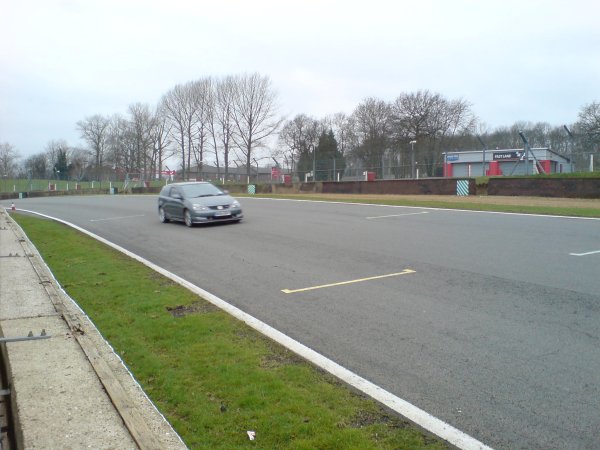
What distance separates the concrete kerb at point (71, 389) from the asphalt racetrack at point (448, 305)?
1843 millimetres

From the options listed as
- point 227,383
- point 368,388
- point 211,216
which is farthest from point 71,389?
point 211,216

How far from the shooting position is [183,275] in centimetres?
897

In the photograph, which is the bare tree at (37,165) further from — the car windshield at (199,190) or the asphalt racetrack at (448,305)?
the asphalt racetrack at (448,305)

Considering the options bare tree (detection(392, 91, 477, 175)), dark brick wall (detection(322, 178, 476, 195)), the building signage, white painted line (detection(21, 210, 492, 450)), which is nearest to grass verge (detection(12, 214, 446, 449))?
white painted line (detection(21, 210, 492, 450))

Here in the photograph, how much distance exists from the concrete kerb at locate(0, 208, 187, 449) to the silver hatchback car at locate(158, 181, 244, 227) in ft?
30.6

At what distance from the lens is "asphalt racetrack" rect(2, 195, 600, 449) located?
12.4 feet

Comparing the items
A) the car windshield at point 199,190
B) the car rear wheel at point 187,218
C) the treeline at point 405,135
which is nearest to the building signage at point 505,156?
the treeline at point 405,135

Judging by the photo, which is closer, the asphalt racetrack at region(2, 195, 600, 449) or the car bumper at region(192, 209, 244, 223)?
the asphalt racetrack at region(2, 195, 600, 449)

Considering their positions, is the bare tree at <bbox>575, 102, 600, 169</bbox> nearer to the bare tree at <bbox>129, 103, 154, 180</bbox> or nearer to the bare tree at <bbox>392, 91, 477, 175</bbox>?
the bare tree at <bbox>392, 91, 477, 175</bbox>

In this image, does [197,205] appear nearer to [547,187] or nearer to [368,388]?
[368,388]

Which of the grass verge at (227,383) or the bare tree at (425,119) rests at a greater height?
the bare tree at (425,119)

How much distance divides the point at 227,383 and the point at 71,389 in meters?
1.24

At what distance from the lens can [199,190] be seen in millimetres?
17250

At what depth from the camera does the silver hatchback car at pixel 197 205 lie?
16.0 metres
